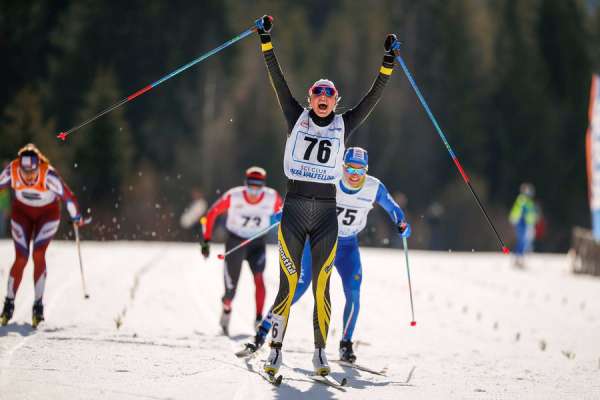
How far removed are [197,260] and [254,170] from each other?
34.2ft

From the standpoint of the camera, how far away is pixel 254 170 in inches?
456

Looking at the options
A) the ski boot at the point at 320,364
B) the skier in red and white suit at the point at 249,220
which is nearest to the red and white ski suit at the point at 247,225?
the skier in red and white suit at the point at 249,220

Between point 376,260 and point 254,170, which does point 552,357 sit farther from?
point 376,260

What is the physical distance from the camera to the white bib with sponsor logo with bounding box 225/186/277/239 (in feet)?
37.8

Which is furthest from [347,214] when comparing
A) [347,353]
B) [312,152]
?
[312,152]

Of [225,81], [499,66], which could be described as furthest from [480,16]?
[225,81]

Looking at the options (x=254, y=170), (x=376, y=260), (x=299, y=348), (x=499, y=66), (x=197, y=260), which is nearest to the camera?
(x=299, y=348)

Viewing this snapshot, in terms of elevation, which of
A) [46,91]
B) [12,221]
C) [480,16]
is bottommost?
[12,221]

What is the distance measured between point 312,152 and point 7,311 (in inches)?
181

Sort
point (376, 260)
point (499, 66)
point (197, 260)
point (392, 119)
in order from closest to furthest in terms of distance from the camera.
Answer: point (197, 260) < point (376, 260) < point (392, 119) < point (499, 66)

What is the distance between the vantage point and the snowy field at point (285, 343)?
282 inches

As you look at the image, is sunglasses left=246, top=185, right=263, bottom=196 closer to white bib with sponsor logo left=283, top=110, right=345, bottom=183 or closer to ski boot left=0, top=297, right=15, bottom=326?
ski boot left=0, top=297, right=15, bottom=326

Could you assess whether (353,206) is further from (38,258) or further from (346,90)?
(346,90)

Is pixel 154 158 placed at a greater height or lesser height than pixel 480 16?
lesser
